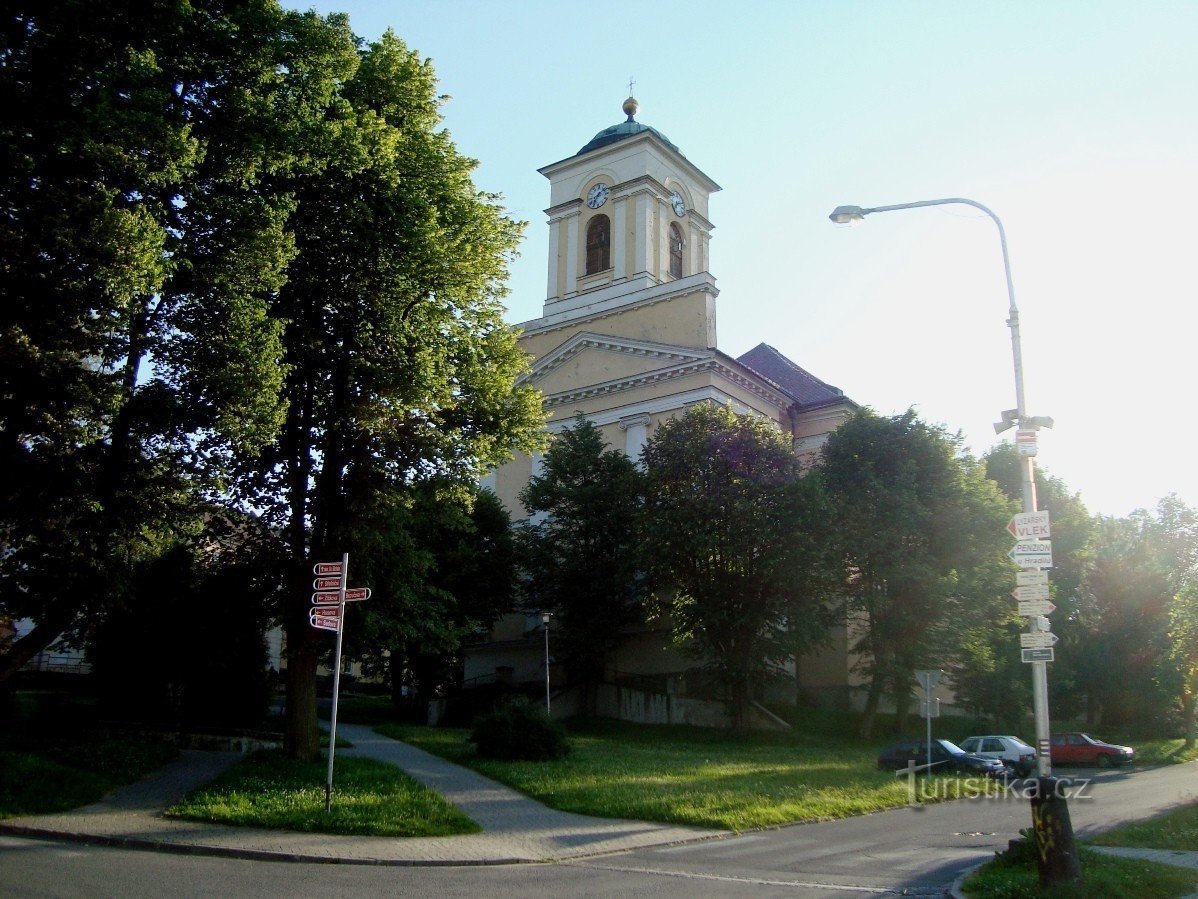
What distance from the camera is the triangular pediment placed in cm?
4522

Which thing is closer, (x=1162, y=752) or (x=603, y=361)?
(x=1162, y=752)

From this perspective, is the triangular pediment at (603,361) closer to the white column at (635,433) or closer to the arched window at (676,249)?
the white column at (635,433)

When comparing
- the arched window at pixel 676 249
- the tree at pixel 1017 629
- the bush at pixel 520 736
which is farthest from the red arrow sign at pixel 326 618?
the arched window at pixel 676 249

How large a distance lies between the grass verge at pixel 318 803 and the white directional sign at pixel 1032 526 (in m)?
9.25

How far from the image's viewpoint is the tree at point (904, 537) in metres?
36.2

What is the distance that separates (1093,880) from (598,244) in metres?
45.8

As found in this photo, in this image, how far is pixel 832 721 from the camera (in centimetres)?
3941

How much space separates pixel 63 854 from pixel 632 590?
28340 millimetres

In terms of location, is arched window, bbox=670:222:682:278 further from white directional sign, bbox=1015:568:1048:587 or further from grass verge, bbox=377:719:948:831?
white directional sign, bbox=1015:568:1048:587

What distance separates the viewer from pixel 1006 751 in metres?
29.3

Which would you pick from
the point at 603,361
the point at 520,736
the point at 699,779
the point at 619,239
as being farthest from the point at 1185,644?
the point at 520,736

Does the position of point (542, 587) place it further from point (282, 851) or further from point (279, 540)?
point (282, 851)

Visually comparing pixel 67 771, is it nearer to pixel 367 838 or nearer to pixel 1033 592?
pixel 367 838

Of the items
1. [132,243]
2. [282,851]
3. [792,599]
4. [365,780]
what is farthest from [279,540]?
[792,599]
